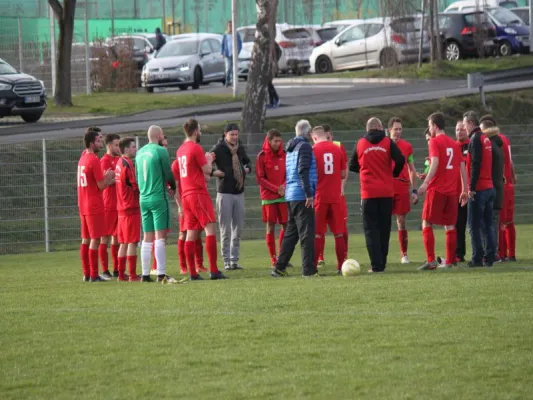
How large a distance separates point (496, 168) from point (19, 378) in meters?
9.20

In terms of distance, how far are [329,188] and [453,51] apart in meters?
29.0

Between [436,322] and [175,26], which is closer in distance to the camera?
[436,322]

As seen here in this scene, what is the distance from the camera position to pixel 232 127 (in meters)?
17.6

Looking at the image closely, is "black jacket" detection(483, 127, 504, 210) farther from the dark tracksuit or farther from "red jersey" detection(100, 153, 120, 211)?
"red jersey" detection(100, 153, 120, 211)

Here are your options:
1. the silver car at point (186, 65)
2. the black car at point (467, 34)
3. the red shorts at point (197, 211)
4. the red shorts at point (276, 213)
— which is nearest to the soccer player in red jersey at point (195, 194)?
the red shorts at point (197, 211)

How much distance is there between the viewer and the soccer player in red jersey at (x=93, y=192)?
53.3 ft

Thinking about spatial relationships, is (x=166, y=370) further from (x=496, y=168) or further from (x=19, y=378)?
(x=496, y=168)

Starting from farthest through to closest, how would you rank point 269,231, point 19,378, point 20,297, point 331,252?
point 331,252, point 269,231, point 20,297, point 19,378

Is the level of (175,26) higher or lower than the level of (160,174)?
higher

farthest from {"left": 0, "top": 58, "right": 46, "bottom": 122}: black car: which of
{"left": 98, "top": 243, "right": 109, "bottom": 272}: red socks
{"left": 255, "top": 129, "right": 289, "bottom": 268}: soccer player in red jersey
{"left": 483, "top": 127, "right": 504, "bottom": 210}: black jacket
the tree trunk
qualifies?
{"left": 483, "top": 127, "right": 504, "bottom": 210}: black jacket

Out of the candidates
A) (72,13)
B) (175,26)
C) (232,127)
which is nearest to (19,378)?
(232,127)

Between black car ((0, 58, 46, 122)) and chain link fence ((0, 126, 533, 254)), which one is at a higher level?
black car ((0, 58, 46, 122))

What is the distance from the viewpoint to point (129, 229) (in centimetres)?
1612

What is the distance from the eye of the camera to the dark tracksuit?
15.9 meters
